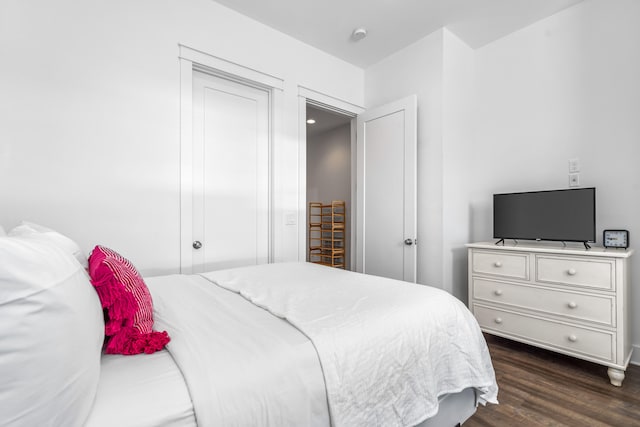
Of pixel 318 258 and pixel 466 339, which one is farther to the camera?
pixel 318 258

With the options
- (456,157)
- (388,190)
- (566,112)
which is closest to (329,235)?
(388,190)

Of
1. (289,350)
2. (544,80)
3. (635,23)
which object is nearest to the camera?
(289,350)

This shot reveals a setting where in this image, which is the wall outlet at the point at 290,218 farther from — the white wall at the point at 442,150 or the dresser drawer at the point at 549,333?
the dresser drawer at the point at 549,333

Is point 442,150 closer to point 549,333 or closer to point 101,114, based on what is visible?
point 549,333

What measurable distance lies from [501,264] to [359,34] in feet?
7.92

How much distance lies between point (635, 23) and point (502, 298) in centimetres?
232

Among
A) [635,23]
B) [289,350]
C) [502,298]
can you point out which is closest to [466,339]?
[289,350]

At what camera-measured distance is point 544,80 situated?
2.71 metres

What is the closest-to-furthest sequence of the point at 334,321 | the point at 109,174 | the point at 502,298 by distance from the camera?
the point at 334,321 → the point at 109,174 → the point at 502,298

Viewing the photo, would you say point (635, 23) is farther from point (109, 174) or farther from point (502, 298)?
point (109, 174)

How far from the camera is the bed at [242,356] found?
0.52 meters

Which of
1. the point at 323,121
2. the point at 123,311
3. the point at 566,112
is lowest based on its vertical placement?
the point at 123,311

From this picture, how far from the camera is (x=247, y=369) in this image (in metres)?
0.77

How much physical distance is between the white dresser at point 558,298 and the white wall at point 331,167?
2.69m
